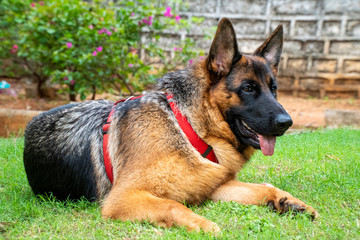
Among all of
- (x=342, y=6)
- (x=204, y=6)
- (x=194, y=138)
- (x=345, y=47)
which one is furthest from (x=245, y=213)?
(x=342, y=6)

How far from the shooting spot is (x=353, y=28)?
13547mm

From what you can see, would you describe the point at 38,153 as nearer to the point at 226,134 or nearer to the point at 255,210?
the point at 226,134

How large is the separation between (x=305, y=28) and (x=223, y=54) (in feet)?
41.1

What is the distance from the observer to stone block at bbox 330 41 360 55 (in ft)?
44.3

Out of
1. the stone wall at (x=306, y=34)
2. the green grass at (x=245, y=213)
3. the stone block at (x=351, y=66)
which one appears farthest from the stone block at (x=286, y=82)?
the green grass at (x=245, y=213)

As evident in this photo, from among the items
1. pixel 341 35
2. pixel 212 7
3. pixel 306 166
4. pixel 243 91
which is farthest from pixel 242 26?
pixel 243 91

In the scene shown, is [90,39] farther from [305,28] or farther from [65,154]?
[305,28]

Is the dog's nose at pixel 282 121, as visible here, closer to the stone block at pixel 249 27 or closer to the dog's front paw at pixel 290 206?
the dog's front paw at pixel 290 206

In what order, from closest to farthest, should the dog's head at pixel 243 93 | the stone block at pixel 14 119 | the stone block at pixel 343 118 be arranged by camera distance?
the dog's head at pixel 243 93, the stone block at pixel 14 119, the stone block at pixel 343 118

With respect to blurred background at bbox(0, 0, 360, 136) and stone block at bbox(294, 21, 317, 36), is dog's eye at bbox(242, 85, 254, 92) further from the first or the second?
stone block at bbox(294, 21, 317, 36)

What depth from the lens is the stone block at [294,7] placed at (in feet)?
45.5

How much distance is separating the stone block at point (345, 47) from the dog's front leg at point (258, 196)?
496 inches

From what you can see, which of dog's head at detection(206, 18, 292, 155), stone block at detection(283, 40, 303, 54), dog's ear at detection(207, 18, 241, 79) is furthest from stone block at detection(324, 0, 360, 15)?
dog's ear at detection(207, 18, 241, 79)

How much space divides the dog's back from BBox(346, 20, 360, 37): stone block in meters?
13.3
